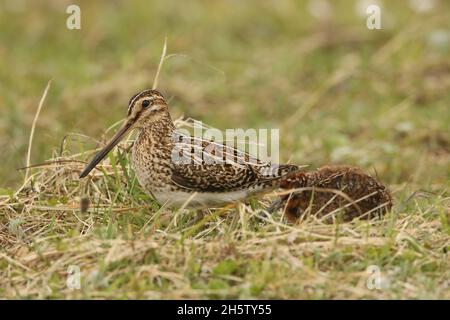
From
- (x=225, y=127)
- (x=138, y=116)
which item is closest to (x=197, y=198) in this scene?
(x=138, y=116)

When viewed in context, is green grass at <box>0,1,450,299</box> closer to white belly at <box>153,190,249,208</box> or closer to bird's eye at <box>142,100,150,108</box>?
white belly at <box>153,190,249,208</box>

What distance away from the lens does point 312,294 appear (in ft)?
17.1

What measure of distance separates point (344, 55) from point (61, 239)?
7.38 metres

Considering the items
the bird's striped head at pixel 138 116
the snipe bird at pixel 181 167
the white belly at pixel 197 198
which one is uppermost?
the bird's striped head at pixel 138 116

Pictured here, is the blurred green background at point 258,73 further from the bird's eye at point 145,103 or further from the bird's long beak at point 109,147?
the bird's eye at point 145,103

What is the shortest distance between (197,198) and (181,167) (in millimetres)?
233

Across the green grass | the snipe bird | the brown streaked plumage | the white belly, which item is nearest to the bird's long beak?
the snipe bird

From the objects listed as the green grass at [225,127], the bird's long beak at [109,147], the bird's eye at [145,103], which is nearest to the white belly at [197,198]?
the green grass at [225,127]

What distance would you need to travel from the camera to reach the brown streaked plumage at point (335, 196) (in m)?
6.25

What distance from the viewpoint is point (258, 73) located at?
11.8 m

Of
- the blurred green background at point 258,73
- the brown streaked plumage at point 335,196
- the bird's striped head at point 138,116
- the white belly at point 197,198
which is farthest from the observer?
the blurred green background at point 258,73

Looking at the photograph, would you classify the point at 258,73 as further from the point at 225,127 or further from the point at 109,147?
the point at 109,147

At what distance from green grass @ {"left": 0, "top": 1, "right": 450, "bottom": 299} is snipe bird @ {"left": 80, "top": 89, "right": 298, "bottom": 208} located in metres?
0.20

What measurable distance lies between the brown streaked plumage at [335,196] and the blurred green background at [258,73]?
1204mm
